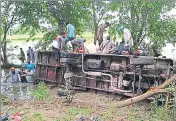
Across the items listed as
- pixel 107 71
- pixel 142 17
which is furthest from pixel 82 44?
pixel 142 17

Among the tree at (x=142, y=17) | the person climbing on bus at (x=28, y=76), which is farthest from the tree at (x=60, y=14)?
the person climbing on bus at (x=28, y=76)

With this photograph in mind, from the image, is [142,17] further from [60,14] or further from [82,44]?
[82,44]

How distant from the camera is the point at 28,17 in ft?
77.4

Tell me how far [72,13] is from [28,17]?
9.61 feet

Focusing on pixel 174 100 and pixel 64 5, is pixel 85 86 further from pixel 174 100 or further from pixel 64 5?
pixel 64 5

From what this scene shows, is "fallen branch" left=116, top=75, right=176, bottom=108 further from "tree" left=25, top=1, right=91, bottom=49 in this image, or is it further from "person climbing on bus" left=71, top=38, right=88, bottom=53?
"tree" left=25, top=1, right=91, bottom=49

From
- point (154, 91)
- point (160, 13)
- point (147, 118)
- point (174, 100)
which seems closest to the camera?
point (174, 100)

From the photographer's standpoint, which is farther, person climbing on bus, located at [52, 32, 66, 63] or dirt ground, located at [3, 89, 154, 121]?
person climbing on bus, located at [52, 32, 66, 63]

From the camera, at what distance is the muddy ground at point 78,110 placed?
887cm

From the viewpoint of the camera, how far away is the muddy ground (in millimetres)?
8867

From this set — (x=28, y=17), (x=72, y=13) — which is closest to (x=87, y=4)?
(x=72, y=13)

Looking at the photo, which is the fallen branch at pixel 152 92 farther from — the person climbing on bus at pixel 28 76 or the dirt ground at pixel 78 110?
the person climbing on bus at pixel 28 76

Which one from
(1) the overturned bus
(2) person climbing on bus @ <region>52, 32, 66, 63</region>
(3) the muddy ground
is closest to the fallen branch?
(3) the muddy ground

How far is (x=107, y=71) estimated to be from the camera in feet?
39.2
